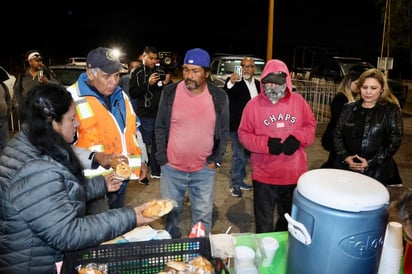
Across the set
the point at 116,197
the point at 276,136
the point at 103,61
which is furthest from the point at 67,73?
the point at 276,136

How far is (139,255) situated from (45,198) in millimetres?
481

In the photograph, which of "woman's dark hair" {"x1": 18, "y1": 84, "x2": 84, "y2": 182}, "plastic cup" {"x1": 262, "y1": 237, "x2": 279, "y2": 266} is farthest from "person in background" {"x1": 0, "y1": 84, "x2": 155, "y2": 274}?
"plastic cup" {"x1": 262, "y1": 237, "x2": 279, "y2": 266}

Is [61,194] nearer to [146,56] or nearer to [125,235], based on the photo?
[125,235]

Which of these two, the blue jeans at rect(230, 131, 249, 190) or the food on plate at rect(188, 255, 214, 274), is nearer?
the food on plate at rect(188, 255, 214, 274)

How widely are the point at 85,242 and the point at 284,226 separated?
219 cm

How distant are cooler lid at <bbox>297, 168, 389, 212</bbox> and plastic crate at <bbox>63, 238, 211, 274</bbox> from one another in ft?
1.90

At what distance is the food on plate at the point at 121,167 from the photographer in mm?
2326

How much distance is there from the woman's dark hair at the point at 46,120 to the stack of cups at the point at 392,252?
1516 mm

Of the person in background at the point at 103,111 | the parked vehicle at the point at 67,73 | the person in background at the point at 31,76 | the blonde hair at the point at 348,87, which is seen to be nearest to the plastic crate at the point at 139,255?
the person in background at the point at 103,111

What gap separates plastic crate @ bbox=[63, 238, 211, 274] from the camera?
1623 mm

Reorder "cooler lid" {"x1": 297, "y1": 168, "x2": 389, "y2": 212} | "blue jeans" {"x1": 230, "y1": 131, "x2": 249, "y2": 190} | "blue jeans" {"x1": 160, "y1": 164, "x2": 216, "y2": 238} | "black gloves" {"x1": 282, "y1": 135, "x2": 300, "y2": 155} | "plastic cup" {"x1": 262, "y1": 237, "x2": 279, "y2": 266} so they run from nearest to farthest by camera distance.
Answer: "cooler lid" {"x1": 297, "y1": 168, "x2": 389, "y2": 212}
"plastic cup" {"x1": 262, "y1": 237, "x2": 279, "y2": 266}
"black gloves" {"x1": 282, "y1": 135, "x2": 300, "y2": 155}
"blue jeans" {"x1": 160, "y1": 164, "x2": 216, "y2": 238}
"blue jeans" {"x1": 230, "y1": 131, "x2": 249, "y2": 190}

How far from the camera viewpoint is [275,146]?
119 inches

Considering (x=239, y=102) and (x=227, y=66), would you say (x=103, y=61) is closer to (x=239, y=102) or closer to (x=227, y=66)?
(x=239, y=102)

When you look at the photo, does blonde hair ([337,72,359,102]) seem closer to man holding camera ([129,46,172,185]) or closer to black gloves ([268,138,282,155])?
black gloves ([268,138,282,155])
